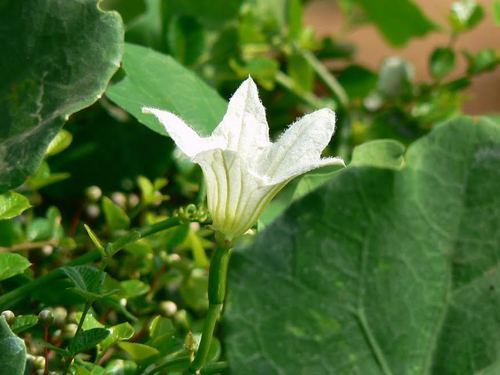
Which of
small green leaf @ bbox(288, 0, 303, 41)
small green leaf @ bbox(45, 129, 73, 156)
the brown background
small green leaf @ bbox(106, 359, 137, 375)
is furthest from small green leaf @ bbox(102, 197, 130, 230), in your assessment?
the brown background

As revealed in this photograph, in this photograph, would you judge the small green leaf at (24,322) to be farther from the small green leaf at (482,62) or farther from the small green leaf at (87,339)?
the small green leaf at (482,62)

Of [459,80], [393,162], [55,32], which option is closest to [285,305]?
[393,162]

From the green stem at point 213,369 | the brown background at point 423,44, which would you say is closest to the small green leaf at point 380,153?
the green stem at point 213,369

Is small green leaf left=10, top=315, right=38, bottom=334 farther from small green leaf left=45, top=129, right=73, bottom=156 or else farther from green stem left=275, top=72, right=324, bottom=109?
green stem left=275, top=72, right=324, bottom=109

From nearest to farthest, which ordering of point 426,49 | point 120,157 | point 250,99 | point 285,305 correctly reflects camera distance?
1. point 285,305
2. point 250,99
3. point 120,157
4. point 426,49

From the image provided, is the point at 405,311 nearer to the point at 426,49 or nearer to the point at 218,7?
the point at 218,7
